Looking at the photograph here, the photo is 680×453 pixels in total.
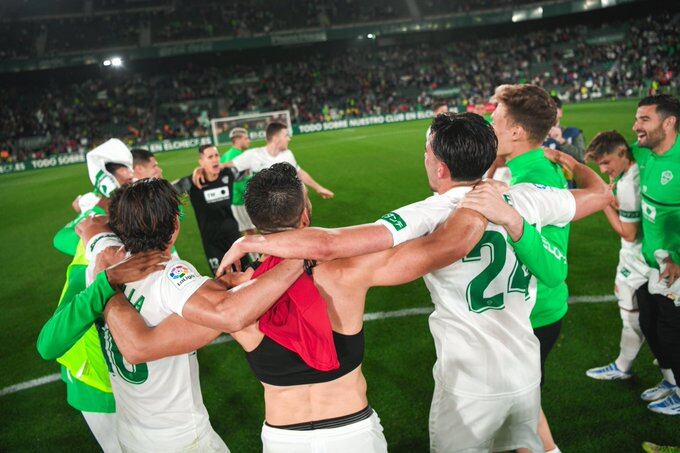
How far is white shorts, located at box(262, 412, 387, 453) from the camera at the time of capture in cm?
204

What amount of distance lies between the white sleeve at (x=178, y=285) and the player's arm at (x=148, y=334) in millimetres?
97

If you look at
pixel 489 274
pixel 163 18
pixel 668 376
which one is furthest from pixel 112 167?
pixel 163 18

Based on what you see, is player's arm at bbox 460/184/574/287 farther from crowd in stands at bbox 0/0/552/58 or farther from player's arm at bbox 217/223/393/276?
crowd in stands at bbox 0/0/552/58

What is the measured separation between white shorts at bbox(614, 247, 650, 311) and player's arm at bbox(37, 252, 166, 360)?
3777mm

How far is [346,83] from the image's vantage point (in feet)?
147

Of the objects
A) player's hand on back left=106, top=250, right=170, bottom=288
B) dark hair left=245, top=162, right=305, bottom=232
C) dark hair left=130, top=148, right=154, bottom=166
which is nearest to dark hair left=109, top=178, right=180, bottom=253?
player's hand on back left=106, top=250, right=170, bottom=288

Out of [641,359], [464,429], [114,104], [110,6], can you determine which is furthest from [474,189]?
[110,6]

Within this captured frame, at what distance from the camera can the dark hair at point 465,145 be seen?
2.08 meters

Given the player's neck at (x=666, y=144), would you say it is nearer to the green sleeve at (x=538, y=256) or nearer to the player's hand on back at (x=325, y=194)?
the green sleeve at (x=538, y=256)

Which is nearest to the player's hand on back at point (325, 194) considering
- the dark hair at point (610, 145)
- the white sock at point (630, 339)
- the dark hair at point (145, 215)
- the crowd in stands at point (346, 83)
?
the dark hair at point (610, 145)

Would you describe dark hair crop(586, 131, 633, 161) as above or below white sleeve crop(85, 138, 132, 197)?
below

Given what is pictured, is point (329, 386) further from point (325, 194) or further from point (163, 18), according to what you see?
point (163, 18)

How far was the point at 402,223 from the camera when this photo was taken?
6.69 feet

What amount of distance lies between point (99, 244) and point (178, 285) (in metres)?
0.89
